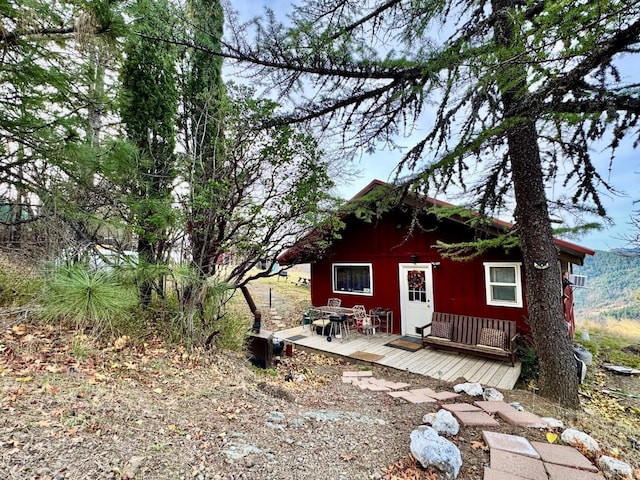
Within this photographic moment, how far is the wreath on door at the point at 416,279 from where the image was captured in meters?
8.07

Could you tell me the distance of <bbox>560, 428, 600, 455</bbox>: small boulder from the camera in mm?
2586

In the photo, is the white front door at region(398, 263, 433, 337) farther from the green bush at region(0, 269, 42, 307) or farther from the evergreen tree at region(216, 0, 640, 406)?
the green bush at region(0, 269, 42, 307)

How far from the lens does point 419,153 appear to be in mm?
4816

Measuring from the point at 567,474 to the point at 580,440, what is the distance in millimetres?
652

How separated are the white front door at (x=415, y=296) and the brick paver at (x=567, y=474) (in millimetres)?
5635

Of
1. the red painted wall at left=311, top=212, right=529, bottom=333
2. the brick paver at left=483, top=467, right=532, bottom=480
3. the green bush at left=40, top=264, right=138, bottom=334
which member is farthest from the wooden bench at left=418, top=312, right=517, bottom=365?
the green bush at left=40, top=264, right=138, bottom=334

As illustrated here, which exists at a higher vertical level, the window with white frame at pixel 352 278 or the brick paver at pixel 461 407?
the window with white frame at pixel 352 278

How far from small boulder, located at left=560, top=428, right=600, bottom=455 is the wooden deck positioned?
2.28m

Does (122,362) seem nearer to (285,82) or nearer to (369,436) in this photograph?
(369,436)

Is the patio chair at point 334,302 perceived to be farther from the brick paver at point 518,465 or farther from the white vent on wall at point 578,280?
the brick paver at point 518,465

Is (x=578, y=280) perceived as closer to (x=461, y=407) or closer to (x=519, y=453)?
(x=461, y=407)

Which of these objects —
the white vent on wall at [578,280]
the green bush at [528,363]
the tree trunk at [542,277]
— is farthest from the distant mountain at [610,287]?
the green bush at [528,363]

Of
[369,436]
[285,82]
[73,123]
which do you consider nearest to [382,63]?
[285,82]

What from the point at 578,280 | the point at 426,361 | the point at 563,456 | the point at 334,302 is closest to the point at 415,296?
the point at 426,361
